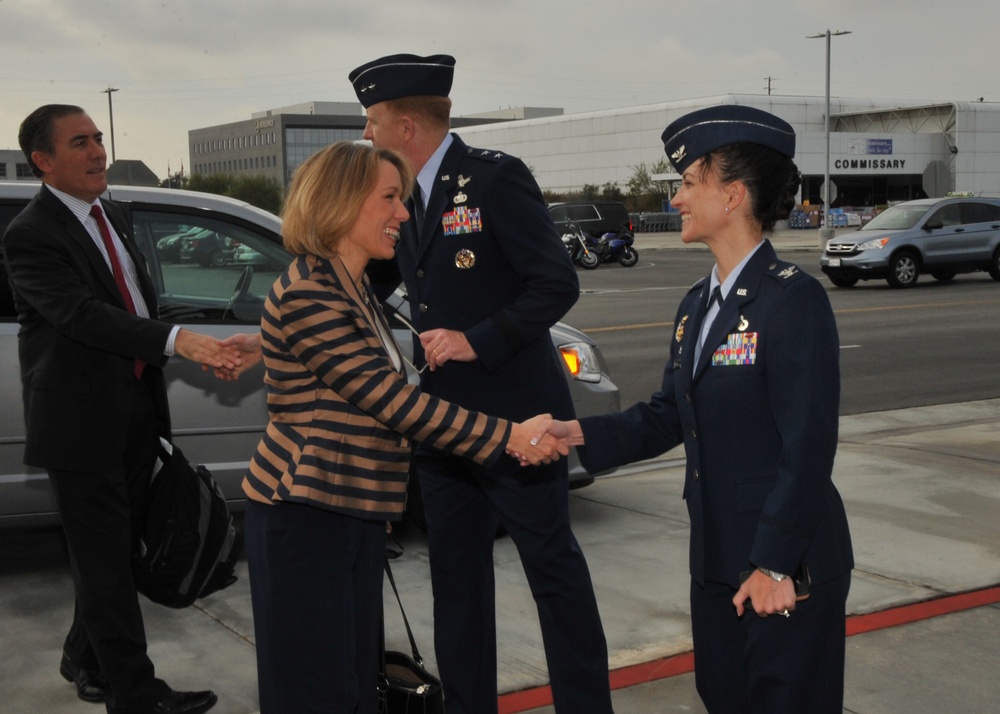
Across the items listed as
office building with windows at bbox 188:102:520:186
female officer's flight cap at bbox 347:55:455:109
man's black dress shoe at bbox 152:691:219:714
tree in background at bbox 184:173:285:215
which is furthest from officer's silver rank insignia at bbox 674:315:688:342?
office building with windows at bbox 188:102:520:186

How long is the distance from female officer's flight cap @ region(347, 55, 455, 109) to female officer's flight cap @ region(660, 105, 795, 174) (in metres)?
0.97

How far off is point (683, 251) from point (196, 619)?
39302 mm

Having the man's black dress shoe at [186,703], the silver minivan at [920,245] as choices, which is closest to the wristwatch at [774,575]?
the man's black dress shoe at [186,703]

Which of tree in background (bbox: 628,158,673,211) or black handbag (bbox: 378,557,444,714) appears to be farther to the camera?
tree in background (bbox: 628,158,673,211)

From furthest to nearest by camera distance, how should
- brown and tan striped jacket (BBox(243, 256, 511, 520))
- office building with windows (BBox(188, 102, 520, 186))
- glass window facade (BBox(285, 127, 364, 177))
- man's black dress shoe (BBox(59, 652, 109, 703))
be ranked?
glass window facade (BBox(285, 127, 364, 177)) → office building with windows (BBox(188, 102, 520, 186)) → man's black dress shoe (BBox(59, 652, 109, 703)) → brown and tan striped jacket (BBox(243, 256, 511, 520))

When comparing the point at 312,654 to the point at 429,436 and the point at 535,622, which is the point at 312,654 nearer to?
the point at 429,436

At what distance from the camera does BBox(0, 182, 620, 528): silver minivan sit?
5.02 m

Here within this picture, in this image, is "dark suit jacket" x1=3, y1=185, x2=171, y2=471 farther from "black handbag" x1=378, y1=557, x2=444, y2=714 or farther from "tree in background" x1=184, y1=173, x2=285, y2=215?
"tree in background" x1=184, y1=173, x2=285, y2=215

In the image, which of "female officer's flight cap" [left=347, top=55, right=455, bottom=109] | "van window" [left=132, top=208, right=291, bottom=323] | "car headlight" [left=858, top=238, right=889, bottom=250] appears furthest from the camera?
"car headlight" [left=858, top=238, right=889, bottom=250]

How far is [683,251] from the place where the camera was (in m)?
42.9

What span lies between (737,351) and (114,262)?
2.24 meters

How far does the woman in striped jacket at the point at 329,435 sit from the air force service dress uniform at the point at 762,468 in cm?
48

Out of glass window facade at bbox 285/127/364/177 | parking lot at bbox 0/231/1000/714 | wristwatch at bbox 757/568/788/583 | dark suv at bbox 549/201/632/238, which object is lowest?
parking lot at bbox 0/231/1000/714

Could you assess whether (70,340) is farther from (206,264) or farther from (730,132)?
(730,132)
